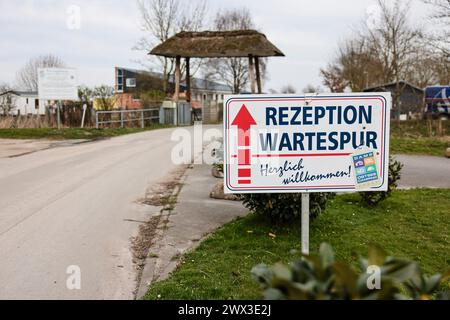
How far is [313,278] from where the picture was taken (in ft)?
5.47

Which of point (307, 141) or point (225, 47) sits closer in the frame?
point (307, 141)

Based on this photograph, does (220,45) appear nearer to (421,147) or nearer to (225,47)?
(225,47)

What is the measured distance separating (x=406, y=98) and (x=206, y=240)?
1672 inches

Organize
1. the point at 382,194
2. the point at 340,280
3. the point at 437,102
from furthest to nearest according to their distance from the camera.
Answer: the point at 437,102 < the point at 382,194 < the point at 340,280

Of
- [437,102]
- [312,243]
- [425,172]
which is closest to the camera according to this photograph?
[312,243]

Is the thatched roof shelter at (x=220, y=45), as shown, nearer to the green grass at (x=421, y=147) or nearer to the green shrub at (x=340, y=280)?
the green grass at (x=421, y=147)

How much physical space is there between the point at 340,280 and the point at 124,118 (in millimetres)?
26067

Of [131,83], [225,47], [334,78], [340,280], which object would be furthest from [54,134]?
[131,83]

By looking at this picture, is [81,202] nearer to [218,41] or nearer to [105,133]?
[105,133]

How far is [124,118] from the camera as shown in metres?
26.8

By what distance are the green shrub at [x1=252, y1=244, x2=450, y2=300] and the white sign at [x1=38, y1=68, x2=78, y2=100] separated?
78.6 ft

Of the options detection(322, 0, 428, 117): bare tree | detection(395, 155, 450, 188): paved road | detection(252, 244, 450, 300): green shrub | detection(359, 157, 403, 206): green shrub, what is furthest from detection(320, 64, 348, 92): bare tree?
detection(252, 244, 450, 300): green shrub

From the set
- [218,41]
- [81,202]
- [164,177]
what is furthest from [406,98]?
[81,202]

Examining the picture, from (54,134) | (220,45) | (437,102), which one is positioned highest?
(220,45)
